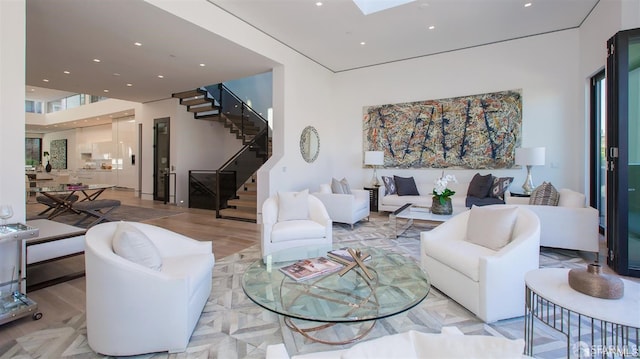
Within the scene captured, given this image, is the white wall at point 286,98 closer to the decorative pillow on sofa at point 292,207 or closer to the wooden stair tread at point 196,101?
the decorative pillow on sofa at point 292,207

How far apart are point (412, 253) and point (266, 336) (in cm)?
257

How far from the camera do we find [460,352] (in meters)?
0.73

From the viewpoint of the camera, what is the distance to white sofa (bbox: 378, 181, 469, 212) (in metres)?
6.01

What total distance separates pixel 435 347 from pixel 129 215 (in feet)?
25.9

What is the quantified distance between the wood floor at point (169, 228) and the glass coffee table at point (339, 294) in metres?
1.73

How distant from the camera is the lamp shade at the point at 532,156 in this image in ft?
17.7

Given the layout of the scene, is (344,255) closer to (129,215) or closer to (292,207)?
(292,207)

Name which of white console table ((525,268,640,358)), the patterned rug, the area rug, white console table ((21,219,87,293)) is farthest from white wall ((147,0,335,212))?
white console table ((525,268,640,358))

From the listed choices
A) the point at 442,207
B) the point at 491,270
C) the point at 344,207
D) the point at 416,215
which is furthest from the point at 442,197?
the point at 491,270

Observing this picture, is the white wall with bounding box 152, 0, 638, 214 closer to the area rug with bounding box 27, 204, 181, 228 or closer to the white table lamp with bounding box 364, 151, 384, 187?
the white table lamp with bounding box 364, 151, 384, 187

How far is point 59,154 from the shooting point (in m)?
16.0

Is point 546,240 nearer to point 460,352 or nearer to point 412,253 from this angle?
point 412,253

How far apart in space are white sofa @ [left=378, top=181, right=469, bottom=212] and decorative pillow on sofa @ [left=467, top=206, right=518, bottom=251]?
2.84 metres

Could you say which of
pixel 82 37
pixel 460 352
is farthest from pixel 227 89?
pixel 460 352
